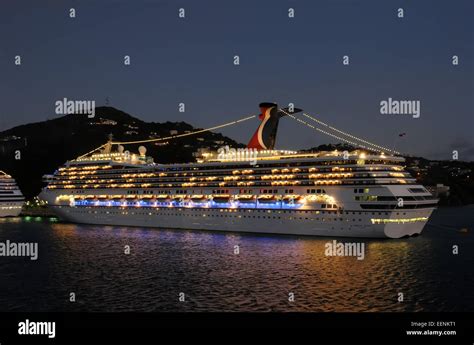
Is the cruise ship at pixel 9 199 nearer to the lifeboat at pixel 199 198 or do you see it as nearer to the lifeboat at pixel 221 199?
the lifeboat at pixel 199 198

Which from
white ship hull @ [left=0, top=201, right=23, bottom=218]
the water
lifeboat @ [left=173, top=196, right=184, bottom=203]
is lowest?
the water

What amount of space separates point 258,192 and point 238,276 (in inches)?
1022

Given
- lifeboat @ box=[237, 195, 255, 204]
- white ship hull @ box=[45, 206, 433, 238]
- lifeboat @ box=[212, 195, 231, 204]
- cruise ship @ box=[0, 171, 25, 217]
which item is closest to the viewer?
white ship hull @ box=[45, 206, 433, 238]

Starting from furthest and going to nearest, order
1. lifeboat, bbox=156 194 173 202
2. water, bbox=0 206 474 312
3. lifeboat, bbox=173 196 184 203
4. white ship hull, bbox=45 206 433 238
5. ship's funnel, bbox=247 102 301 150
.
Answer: ship's funnel, bbox=247 102 301 150 < lifeboat, bbox=156 194 173 202 < lifeboat, bbox=173 196 184 203 < white ship hull, bbox=45 206 433 238 < water, bbox=0 206 474 312

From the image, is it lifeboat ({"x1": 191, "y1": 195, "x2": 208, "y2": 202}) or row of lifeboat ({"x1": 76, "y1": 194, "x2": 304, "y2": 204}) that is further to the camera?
lifeboat ({"x1": 191, "y1": 195, "x2": 208, "y2": 202})

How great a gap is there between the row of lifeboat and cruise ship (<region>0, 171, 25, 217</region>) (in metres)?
28.9

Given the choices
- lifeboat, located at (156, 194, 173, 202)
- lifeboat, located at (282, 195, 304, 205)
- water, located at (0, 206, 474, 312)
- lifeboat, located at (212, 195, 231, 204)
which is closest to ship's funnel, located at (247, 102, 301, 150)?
lifeboat, located at (212, 195, 231, 204)

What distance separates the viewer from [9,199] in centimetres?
9619

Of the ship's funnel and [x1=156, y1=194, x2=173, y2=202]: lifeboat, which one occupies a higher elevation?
the ship's funnel

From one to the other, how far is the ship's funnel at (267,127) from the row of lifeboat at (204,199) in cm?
984

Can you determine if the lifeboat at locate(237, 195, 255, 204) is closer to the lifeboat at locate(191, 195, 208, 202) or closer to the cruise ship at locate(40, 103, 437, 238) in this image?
the cruise ship at locate(40, 103, 437, 238)

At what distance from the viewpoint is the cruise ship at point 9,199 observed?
9531 centimetres

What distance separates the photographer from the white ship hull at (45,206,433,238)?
1905 inches

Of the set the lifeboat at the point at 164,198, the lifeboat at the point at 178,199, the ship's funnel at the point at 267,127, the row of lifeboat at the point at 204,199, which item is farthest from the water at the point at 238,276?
the ship's funnel at the point at 267,127
